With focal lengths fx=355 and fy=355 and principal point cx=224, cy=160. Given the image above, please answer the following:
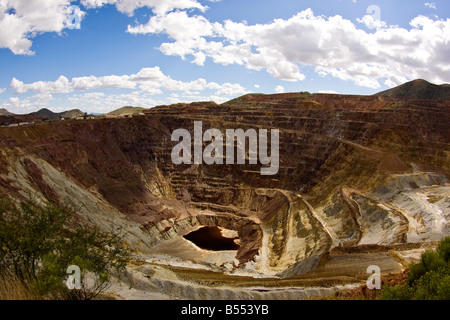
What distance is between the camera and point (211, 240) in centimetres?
6425

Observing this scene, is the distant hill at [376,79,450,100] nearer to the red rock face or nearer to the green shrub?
the red rock face

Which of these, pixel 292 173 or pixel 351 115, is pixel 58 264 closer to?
pixel 292 173

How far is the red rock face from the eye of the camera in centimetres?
6269

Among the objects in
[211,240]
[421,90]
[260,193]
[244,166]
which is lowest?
[211,240]

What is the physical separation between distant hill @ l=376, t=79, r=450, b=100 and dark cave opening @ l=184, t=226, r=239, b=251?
86.2 meters

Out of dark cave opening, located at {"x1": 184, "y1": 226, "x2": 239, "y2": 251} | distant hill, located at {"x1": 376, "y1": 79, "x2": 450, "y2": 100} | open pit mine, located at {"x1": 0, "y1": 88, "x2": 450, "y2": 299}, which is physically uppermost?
distant hill, located at {"x1": 376, "y1": 79, "x2": 450, "y2": 100}

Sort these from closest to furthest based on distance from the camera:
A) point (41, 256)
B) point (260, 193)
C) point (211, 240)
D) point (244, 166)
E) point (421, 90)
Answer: point (41, 256), point (211, 240), point (260, 193), point (244, 166), point (421, 90)

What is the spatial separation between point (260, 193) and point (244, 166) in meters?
9.49

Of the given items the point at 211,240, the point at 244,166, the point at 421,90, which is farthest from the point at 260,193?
the point at 421,90

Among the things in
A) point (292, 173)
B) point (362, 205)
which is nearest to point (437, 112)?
point (292, 173)

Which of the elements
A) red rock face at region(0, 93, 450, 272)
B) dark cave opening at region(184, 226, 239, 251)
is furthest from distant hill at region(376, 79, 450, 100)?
dark cave opening at region(184, 226, 239, 251)

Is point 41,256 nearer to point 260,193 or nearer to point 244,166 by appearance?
point 260,193

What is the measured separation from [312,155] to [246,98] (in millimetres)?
59176

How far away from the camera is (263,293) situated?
27.9 meters
